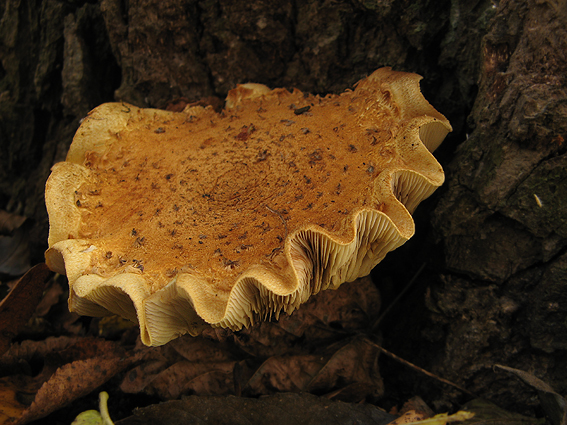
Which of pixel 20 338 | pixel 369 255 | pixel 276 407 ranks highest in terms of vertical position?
pixel 369 255

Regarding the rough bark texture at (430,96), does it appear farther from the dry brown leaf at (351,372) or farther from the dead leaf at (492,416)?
the dry brown leaf at (351,372)

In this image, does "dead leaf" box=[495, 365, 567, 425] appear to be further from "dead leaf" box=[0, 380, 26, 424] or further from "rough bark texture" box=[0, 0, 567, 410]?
"dead leaf" box=[0, 380, 26, 424]

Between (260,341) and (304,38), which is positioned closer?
(260,341)

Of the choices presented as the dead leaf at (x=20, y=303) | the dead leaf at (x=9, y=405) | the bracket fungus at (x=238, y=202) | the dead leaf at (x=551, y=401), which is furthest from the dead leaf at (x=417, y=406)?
the dead leaf at (x=20, y=303)

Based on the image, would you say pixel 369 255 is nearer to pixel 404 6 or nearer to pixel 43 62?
pixel 404 6

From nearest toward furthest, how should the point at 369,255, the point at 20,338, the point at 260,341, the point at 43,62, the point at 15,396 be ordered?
the point at 369,255 < the point at 15,396 < the point at 260,341 < the point at 20,338 < the point at 43,62

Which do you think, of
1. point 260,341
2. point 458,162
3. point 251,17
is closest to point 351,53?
point 251,17
